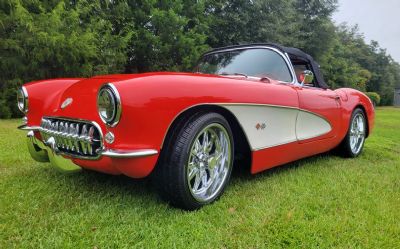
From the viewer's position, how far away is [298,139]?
3369 mm

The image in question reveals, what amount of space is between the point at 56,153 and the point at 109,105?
24.9 inches

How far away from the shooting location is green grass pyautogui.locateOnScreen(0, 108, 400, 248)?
1.96 metres

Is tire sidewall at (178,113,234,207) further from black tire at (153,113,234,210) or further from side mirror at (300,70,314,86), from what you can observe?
side mirror at (300,70,314,86)

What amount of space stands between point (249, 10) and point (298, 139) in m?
13.2

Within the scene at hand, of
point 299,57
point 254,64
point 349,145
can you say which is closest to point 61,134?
point 254,64

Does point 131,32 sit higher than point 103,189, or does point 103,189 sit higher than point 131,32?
point 131,32

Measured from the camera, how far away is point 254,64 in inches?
141

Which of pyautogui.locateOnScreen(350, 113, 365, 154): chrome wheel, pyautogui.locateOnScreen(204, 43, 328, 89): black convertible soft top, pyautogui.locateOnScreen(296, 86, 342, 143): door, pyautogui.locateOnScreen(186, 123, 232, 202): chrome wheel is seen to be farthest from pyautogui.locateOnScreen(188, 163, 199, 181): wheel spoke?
pyautogui.locateOnScreen(350, 113, 365, 154): chrome wheel

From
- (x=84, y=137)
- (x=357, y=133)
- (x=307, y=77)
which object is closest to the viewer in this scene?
(x=84, y=137)

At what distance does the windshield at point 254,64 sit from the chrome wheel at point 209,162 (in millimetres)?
1118

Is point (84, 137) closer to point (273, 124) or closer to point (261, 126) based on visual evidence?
point (261, 126)

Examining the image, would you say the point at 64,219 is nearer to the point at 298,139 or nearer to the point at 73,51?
the point at 298,139

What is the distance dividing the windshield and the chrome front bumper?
1775mm

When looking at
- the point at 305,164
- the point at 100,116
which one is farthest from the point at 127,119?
the point at 305,164
